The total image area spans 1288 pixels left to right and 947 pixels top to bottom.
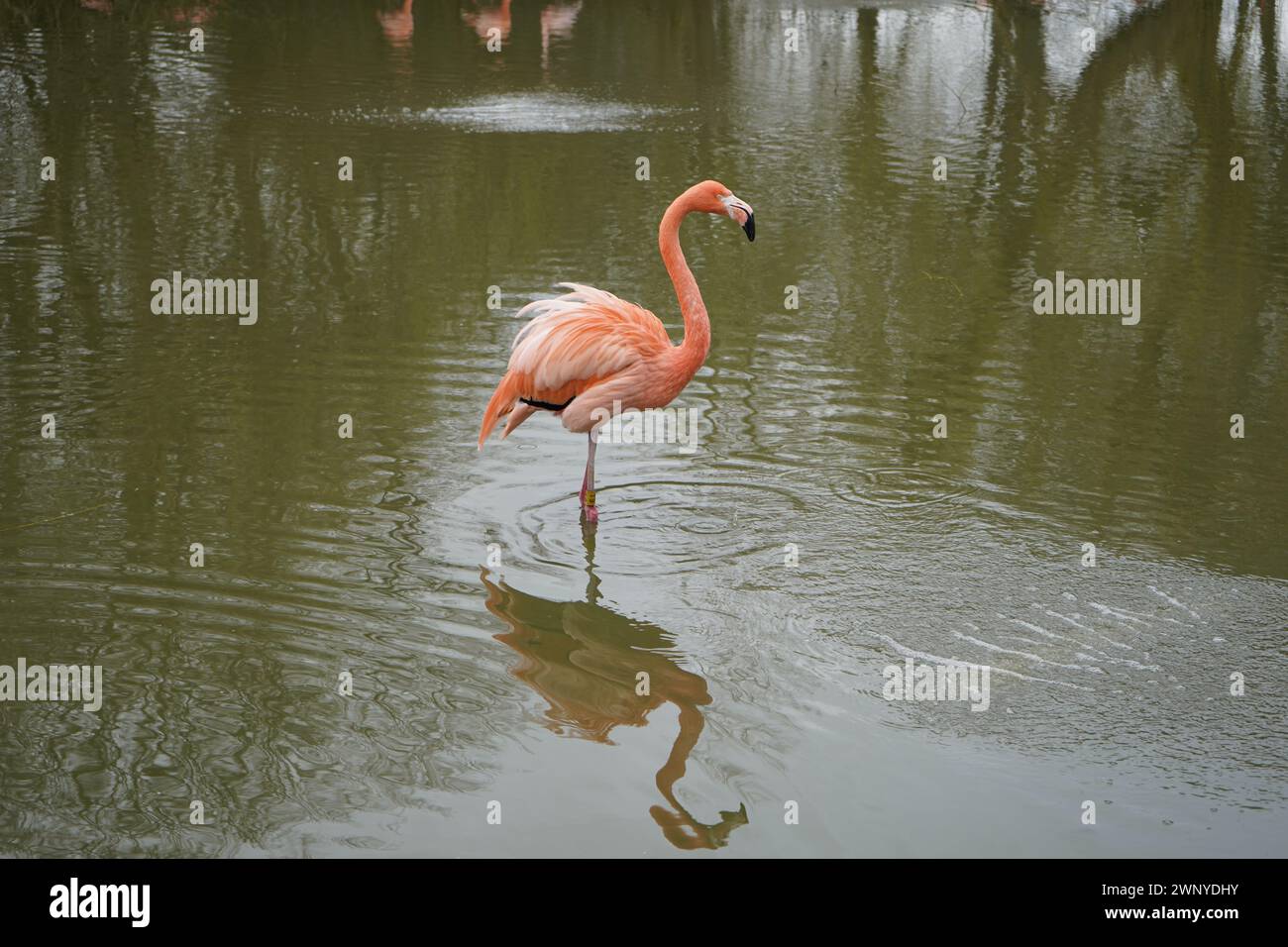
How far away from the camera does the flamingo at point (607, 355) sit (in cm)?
702

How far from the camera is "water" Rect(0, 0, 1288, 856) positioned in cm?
494

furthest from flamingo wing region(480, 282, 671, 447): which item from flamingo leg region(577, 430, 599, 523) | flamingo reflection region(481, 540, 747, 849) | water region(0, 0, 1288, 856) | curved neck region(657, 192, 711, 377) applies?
flamingo reflection region(481, 540, 747, 849)

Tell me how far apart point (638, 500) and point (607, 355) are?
790 mm

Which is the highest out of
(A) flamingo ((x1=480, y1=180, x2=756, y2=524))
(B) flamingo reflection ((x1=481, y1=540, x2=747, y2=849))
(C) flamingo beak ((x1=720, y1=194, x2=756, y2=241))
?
(C) flamingo beak ((x1=720, y1=194, x2=756, y2=241))

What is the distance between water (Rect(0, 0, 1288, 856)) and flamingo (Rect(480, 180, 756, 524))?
52cm

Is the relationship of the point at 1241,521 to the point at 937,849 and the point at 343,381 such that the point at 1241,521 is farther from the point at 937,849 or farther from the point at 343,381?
the point at 343,381

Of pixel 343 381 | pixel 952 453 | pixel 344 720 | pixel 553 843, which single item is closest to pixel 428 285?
pixel 343 381

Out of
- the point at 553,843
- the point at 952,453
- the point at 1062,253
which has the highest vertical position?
the point at 1062,253

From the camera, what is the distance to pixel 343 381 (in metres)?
8.68

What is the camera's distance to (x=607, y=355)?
7020mm

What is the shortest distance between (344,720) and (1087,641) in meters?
2.94

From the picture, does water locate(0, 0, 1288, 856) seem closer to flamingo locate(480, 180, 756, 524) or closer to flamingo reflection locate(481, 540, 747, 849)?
flamingo reflection locate(481, 540, 747, 849)

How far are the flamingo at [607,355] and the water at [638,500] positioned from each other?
20.6 inches

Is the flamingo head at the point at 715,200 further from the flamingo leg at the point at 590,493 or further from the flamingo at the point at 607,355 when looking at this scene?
the flamingo leg at the point at 590,493
